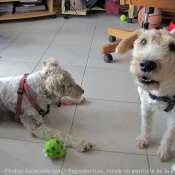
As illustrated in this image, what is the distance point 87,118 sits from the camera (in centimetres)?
158

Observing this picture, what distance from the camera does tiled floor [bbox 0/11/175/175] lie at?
1.24 metres

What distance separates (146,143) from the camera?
1351 millimetres

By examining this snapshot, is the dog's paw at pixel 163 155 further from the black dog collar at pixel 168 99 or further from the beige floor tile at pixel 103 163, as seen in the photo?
the black dog collar at pixel 168 99

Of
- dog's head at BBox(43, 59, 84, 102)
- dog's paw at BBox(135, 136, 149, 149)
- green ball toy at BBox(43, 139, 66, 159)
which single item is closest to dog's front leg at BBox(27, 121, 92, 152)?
green ball toy at BBox(43, 139, 66, 159)

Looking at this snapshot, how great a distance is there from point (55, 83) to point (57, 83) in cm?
1

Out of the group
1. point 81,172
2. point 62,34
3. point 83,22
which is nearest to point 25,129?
point 81,172

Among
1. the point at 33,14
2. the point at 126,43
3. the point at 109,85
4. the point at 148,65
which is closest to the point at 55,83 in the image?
the point at 126,43

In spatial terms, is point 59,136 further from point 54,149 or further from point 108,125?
point 108,125

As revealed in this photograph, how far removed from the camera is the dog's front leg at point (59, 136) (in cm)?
132

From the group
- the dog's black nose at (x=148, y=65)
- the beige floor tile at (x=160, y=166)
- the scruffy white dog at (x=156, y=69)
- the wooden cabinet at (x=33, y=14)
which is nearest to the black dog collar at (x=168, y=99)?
the scruffy white dog at (x=156, y=69)

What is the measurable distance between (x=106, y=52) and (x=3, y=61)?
1.13 meters

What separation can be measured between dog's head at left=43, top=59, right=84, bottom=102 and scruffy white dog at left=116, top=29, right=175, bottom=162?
0.41 m

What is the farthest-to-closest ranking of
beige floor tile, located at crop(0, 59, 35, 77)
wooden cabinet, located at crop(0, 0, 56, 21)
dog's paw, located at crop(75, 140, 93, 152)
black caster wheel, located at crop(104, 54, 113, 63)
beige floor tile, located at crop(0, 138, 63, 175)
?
wooden cabinet, located at crop(0, 0, 56, 21) → black caster wheel, located at crop(104, 54, 113, 63) → beige floor tile, located at crop(0, 59, 35, 77) → dog's paw, located at crop(75, 140, 93, 152) → beige floor tile, located at crop(0, 138, 63, 175)

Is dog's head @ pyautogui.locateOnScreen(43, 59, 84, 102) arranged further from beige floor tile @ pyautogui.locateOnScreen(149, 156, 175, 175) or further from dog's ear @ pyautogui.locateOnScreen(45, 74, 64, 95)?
beige floor tile @ pyautogui.locateOnScreen(149, 156, 175, 175)
